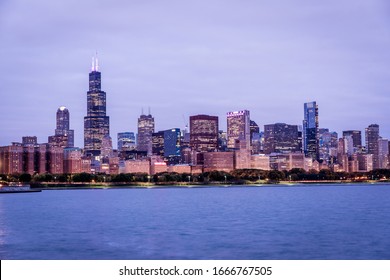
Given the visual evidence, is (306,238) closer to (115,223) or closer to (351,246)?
(351,246)

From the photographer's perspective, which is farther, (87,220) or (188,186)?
(188,186)

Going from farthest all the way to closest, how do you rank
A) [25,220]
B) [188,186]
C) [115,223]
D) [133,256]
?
[188,186], [25,220], [115,223], [133,256]

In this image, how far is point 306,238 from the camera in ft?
114

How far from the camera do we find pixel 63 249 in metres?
29.9

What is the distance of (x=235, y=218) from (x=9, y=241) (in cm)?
2330
